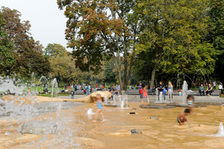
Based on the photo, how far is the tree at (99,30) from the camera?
2702 cm

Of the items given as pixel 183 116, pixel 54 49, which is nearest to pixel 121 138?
pixel 183 116

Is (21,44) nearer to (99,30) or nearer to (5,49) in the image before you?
(5,49)

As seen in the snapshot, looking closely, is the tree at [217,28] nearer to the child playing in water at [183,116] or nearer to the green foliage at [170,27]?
the green foliage at [170,27]

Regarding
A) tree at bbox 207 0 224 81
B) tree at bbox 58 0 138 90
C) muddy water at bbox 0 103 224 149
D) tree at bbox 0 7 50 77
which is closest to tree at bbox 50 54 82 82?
tree at bbox 0 7 50 77

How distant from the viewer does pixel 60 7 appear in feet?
107

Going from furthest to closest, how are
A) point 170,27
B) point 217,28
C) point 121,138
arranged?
point 217,28 < point 170,27 < point 121,138

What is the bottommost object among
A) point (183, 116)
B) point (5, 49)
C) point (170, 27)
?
point (183, 116)

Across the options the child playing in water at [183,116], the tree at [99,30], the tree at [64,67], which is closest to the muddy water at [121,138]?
the child playing in water at [183,116]

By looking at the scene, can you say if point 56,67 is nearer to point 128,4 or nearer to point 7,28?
point 7,28

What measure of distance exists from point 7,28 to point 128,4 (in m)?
20.5

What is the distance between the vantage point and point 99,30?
89.1 ft

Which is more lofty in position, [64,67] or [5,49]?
[64,67]

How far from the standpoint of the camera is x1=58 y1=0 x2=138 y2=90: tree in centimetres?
2702

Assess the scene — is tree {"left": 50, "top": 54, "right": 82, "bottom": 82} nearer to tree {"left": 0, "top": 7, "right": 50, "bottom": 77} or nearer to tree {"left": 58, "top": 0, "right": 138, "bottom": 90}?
tree {"left": 0, "top": 7, "right": 50, "bottom": 77}
